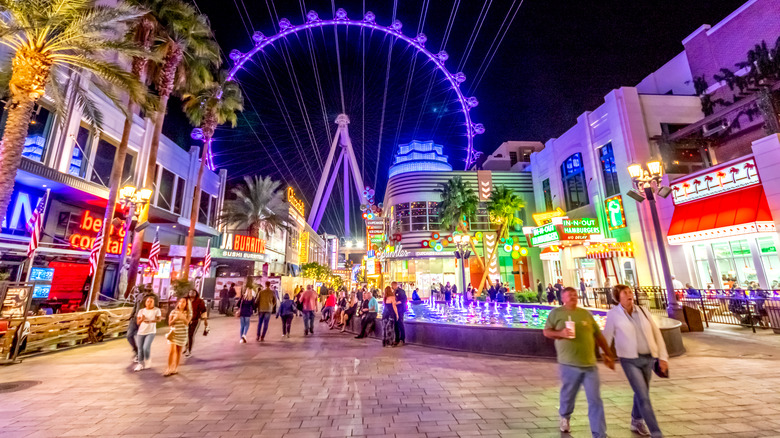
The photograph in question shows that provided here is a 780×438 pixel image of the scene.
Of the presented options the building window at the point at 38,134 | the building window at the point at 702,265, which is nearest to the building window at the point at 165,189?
the building window at the point at 38,134

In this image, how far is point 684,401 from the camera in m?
5.03

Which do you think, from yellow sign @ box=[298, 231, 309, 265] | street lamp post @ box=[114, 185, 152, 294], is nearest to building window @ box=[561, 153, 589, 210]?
street lamp post @ box=[114, 185, 152, 294]

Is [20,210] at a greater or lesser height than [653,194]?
greater

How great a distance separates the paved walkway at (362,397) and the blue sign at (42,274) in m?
11.7

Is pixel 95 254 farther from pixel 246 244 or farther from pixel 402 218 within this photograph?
pixel 402 218

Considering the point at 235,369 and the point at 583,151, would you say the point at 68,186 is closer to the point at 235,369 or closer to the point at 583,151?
the point at 235,369

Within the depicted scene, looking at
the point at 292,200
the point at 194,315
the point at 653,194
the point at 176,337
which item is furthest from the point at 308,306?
the point at 292,200

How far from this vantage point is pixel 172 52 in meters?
19.0

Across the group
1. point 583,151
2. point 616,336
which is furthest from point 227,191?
point 616,336

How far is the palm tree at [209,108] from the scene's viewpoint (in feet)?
76.6

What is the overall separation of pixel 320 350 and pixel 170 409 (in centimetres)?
527

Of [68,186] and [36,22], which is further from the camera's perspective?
[68,186]

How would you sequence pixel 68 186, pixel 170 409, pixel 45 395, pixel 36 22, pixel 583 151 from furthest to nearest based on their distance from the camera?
pixel 583 151 → pixel 68 186 → pixel 36 22 → pixel 45 395 → pixel 170 409

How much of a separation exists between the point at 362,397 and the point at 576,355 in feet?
11.1
